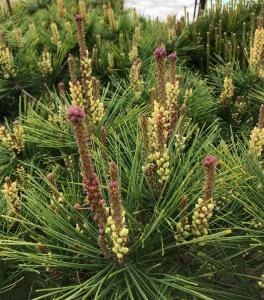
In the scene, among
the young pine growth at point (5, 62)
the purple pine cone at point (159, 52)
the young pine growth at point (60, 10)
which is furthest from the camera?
the young pine growth at point (60, 10)

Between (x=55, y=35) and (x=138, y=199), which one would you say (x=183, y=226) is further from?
(x=55, y=35)

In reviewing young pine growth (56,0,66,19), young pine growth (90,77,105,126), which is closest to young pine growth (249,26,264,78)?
young pine growth (90,77,105,126)

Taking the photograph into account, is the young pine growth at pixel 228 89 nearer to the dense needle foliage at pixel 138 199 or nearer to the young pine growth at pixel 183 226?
the dense needle foliage at pixel 138 199

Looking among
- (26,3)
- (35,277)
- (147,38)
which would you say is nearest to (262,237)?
(35,277)

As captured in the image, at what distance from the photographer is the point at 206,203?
483 mm

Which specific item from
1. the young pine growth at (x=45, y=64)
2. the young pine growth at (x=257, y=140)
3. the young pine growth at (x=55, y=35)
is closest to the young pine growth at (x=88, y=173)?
the young pine growth at (x=257, y=140)

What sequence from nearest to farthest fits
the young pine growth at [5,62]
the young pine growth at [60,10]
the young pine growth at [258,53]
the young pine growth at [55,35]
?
the young pine growth at [258,53]
the young pine growth at [5,62]
the young pine growth at [55,35]
the young pine growth at [60,10]

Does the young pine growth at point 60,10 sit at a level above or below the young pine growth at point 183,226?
above

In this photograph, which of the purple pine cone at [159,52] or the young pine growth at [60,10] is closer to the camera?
the purple pine cone at [159,52]

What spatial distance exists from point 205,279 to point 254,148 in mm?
214

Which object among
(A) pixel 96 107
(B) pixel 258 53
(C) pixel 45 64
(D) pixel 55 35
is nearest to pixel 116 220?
(A) pixel 96 107

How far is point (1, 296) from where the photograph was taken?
2.12 ft

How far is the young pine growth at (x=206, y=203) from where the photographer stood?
437 millimetres

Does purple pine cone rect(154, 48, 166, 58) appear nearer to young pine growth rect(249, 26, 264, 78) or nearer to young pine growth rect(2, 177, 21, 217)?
young pine growth rect(2, 177, 21, 217)
